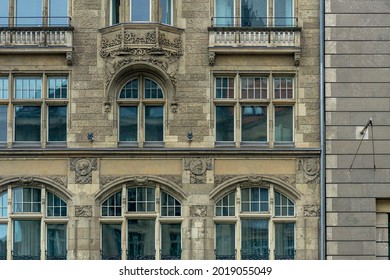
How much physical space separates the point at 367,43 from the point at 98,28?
8.15m

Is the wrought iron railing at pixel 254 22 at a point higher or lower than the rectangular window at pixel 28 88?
higher

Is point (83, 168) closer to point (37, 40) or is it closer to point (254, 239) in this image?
point (37, 40)

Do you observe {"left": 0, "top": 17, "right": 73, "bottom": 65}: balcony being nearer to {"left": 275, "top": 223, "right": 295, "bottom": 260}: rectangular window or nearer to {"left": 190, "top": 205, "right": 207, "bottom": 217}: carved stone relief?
{"left": 190, "top": 205, "right": 207, "bottom": 217}: carved stone relief

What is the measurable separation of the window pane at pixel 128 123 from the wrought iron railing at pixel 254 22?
3.62 m

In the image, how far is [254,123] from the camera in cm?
2897

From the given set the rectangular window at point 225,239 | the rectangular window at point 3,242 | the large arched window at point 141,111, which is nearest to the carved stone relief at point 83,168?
the large arched window at point 141,111

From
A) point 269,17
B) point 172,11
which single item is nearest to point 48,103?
point 172,11

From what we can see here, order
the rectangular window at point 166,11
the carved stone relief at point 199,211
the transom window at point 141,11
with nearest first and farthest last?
1. the carved stone relief at point 199,211
2. the transom window at point 141,11
3. the rectangular window at point 166,11

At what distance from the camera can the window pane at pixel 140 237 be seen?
28.5 metres

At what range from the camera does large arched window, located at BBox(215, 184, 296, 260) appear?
93.2 feet

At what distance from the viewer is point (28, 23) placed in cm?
2920

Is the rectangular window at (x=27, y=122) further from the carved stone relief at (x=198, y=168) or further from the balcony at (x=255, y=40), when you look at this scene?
the balcony at (x=255, y=40)

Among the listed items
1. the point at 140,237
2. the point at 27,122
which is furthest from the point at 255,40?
the point at 27,122

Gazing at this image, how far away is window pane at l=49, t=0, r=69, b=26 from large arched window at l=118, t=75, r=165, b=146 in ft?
9.02
